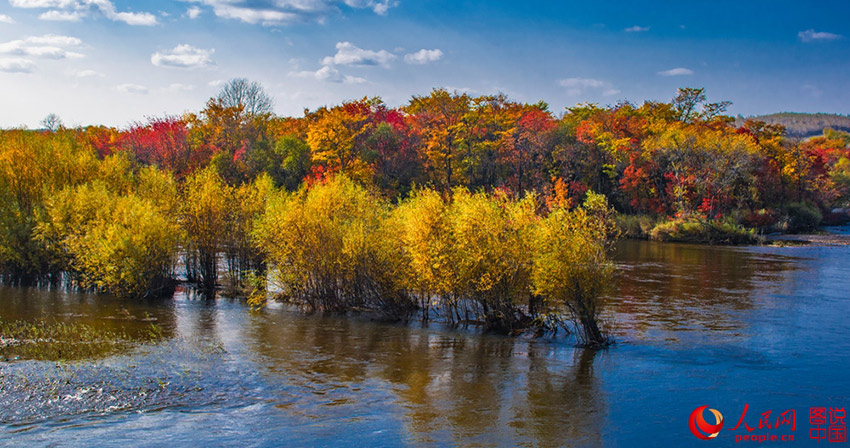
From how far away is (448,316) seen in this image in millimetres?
27516

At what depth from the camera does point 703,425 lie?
52.1 feet

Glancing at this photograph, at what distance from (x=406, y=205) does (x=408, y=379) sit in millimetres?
11952

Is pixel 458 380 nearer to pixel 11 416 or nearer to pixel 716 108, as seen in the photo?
pixel 11 416

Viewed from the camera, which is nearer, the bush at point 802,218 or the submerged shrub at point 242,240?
the submerged shrub at point 242,240

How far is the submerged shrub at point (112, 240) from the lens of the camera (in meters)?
30.8

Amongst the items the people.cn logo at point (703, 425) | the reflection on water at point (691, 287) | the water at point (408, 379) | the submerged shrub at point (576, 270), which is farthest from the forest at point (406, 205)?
the people.cn logo at point (703, 425)

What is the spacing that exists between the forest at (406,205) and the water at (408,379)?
2.07 m

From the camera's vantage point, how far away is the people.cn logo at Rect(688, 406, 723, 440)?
50.2ft

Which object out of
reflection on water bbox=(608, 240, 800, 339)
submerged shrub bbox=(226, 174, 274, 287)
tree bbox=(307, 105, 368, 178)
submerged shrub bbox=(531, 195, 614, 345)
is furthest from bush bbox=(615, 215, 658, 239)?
submerged shrub bbox=(531, 195, 614, 345)

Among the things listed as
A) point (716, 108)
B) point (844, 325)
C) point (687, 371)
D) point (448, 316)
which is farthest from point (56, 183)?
point (716, 108)

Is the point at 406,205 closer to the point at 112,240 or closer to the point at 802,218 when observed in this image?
the point at 112,240

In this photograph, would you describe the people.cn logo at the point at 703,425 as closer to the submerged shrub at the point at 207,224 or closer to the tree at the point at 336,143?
the submerged shrub at the point at 207,224

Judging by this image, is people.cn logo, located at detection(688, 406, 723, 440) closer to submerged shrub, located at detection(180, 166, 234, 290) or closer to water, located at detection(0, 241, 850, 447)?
water, located at detection(0, 241, 850, 447)

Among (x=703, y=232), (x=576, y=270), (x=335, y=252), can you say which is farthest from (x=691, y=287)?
(x=703, y=232)
